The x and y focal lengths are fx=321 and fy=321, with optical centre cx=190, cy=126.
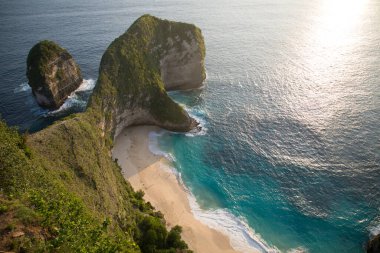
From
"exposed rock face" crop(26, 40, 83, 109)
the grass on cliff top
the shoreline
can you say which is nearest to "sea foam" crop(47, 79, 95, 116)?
"exposed rock face" crop(26, 40, 83, 109)

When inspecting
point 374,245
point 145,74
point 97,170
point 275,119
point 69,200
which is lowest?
point 374,245

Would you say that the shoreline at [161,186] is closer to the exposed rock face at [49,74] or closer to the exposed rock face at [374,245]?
A: the exposed rock face at [374,245]

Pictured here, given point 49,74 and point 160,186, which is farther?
point 49,74

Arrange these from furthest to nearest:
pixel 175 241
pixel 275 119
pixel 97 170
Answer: pixel 275 119 → pixel 175 241 → pixel 97 170

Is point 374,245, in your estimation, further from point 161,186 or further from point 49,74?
point 49,74

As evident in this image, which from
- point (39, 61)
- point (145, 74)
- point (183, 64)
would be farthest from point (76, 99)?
point (183, 64)

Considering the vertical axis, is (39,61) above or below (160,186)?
above

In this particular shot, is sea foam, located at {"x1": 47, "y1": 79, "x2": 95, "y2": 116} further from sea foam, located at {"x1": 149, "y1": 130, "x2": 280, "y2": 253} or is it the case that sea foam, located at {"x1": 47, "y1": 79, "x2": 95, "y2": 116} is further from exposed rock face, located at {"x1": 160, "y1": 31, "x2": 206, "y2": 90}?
sea foam, located at {"x1": 149, "y1": 130, "x2": 280, "y2": 253}
